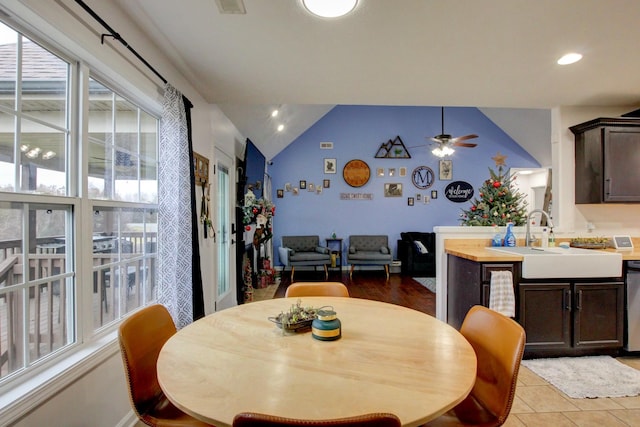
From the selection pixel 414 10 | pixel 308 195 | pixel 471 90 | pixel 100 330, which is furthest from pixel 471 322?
pixel 308 195

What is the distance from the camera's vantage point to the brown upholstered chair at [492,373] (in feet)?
3.56

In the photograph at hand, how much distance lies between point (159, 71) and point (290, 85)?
3.32 ft

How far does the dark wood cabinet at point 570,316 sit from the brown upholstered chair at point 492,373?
154 cm

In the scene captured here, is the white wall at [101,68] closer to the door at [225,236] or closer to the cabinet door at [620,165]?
the door at [225,236]

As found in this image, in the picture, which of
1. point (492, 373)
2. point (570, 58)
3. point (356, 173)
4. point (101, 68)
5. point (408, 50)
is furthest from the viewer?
point (356, 173)

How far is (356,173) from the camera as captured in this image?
668cm

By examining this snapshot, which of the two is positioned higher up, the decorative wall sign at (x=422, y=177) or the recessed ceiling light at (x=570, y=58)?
the recessed ceiling light at (x=570, y=58)

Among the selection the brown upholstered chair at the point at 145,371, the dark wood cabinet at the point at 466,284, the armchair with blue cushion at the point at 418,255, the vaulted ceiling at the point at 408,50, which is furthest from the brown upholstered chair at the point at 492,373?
the armchair with blue cushion at the point at 418,255

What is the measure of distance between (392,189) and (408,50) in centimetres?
478

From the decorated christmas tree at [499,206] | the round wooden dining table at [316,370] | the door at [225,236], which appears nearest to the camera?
the round wooden dining table at [316,370]

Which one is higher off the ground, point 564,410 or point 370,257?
point 370,257

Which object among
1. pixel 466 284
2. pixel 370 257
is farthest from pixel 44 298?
pixel 370 257

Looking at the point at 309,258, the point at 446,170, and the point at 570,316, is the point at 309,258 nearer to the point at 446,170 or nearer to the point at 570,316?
the point at 446,170

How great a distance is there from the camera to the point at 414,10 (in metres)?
1.65
